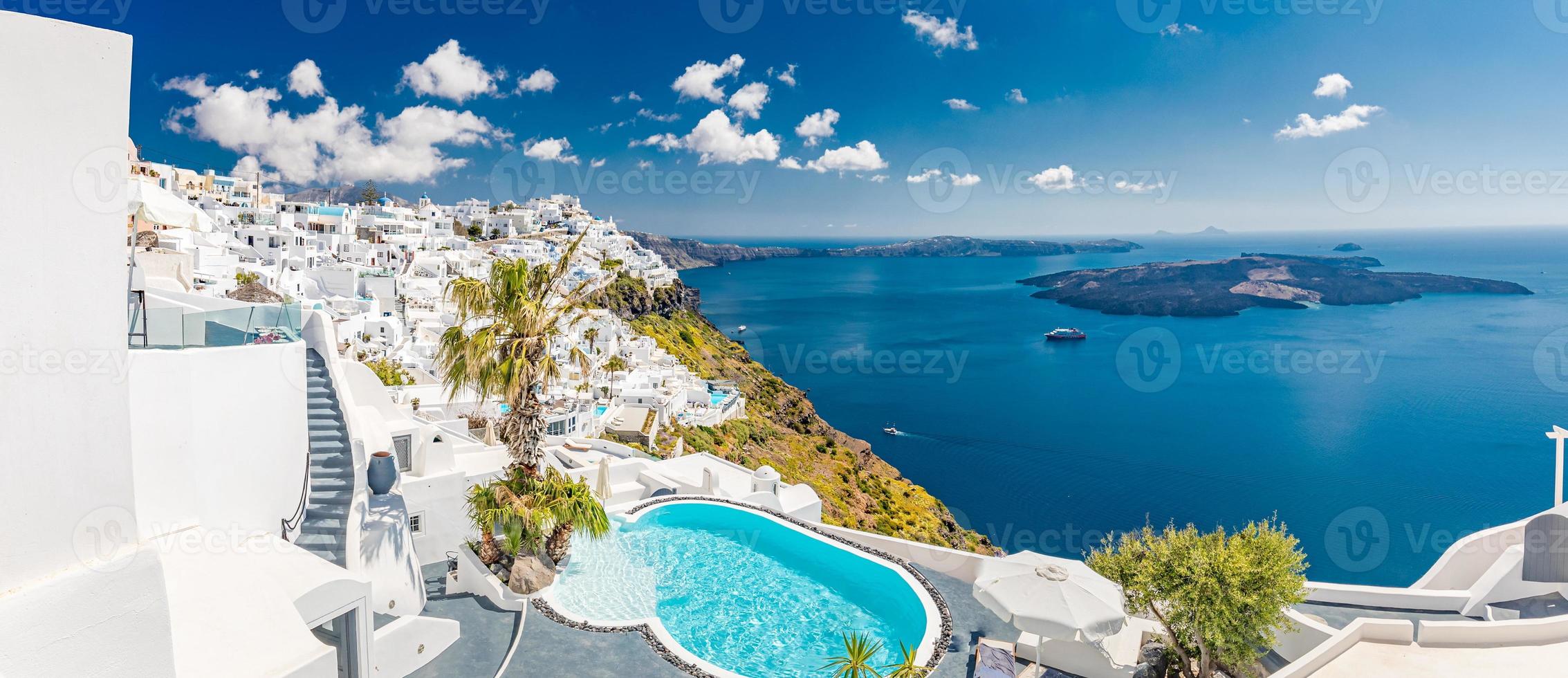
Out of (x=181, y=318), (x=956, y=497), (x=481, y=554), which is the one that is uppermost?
(x=181, y=318)

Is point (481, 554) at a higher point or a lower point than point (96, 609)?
lower

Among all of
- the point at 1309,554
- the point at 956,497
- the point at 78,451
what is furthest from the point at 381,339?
the point at 1309,554

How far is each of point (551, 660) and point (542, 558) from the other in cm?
240

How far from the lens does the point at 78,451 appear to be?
15.6 feet

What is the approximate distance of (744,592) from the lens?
10.9 m

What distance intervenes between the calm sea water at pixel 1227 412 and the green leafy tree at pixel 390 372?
120 feet

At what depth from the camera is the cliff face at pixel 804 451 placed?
1366 inches

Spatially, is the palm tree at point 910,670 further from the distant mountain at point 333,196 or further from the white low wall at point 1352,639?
the distant mountain at point 333,196

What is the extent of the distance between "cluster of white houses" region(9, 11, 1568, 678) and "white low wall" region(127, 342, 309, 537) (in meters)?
0.02

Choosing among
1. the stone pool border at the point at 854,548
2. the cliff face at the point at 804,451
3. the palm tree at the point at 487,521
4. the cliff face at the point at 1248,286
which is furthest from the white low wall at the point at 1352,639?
the cliff face at the point at 1248,286

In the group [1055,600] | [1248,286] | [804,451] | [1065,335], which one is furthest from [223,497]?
[1248,286]

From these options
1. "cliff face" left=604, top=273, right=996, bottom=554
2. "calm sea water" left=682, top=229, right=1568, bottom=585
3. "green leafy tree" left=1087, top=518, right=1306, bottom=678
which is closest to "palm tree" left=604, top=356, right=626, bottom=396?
"cliff face" left=604, top=273, right=996, bottom=554

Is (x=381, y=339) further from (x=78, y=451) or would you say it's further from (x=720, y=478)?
(x=78, y=451)

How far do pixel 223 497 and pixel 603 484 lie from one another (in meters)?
7.49
